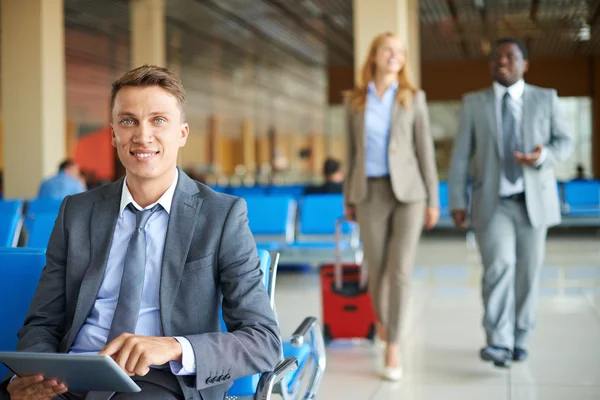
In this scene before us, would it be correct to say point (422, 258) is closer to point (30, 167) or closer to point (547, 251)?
point (547, 251)

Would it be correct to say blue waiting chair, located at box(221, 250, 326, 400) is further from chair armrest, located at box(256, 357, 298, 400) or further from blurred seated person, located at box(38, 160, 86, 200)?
blurred seated person, located at box(38, 160, 86, 200)

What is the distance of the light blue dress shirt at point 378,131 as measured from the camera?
451cm

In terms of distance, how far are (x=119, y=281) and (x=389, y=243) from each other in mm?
2673

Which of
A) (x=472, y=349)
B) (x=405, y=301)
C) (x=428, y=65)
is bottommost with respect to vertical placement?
(x=472, y=349)

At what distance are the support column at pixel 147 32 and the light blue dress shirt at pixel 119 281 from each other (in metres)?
12.6

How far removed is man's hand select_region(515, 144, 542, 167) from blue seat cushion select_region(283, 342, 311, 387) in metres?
1.99

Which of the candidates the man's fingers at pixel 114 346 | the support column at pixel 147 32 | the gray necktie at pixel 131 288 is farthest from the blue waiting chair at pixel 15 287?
the support column at pixel 147 32

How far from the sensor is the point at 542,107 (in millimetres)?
4488

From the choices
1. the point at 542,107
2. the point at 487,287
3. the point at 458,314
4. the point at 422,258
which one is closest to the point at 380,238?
the point at 487,287

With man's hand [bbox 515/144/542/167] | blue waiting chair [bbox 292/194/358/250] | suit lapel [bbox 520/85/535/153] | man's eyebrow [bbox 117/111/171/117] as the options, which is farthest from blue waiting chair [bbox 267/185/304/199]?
man's eyebrow [bbox 117/111/171/117]

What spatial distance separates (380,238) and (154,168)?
2617 mm

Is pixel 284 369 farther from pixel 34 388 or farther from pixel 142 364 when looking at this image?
pixel 34 388

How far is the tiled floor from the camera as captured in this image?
13.6ft

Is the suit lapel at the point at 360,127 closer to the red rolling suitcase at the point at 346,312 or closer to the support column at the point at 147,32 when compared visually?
the red rolling suitcase at the point at 346,312
